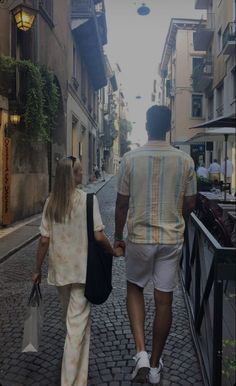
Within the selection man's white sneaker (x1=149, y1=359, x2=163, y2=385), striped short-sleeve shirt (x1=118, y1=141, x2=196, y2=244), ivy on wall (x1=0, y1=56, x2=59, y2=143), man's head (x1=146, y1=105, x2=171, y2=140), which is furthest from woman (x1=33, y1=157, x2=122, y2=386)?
ivy on wall (x1=0, y1=56, x2=59, y2=143)

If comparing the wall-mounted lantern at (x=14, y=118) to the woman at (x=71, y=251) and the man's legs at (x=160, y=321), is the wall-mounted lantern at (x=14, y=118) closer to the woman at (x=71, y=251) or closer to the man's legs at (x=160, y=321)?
the woman at (x=71, y=251)

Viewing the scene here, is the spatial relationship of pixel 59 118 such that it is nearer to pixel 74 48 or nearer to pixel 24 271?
pixel 74 48

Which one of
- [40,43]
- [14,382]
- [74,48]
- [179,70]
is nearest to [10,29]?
[40,43]

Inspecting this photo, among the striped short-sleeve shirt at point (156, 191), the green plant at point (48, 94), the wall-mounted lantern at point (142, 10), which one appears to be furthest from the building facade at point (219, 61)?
the striped short-sleeve shirt at point (156, 191)

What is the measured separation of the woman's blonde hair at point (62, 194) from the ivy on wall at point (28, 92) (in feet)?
27.7

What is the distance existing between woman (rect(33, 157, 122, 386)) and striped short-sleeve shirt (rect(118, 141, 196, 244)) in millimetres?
270

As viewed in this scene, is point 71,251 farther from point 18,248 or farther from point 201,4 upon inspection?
point 201,4

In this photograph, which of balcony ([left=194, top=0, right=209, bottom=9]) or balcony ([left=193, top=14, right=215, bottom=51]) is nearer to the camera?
balcony ([left=193, top=14, right=215, bottom=51])

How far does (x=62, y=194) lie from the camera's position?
3.04m

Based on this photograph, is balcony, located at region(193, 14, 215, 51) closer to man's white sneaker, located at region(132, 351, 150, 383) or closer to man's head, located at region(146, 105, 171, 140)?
man's head, located at region(146, 105, 171, 140)

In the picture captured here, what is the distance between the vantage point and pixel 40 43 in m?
14.1

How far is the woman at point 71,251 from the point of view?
3.05 metres

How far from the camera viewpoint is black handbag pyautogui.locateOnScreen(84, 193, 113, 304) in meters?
3.06

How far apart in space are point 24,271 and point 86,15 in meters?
18.1
